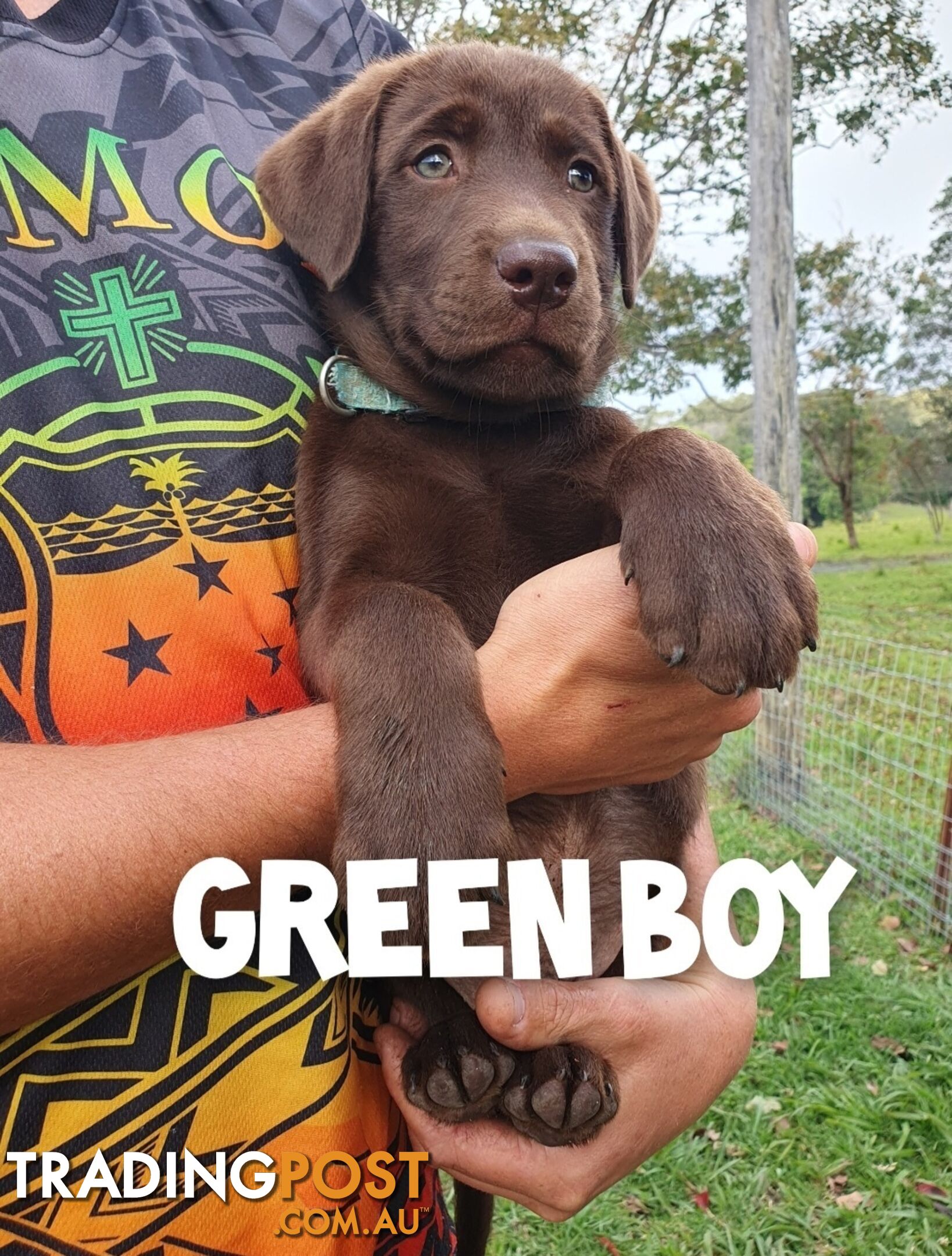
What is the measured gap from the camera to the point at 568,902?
1524 mm

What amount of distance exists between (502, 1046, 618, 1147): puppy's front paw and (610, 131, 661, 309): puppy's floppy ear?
1.47m

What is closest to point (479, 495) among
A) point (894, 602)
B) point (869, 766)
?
point (869, 766)

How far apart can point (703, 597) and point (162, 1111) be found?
90cm

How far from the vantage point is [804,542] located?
59.4 inches

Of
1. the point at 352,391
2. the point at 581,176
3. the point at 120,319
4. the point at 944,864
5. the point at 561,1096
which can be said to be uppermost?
the point at 581,176

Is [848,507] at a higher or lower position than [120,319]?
lower

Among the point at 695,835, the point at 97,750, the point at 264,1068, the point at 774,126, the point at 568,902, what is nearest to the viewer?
the point at 97,750

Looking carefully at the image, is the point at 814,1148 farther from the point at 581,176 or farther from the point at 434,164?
the point at 434,164

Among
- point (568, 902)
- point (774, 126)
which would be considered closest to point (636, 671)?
point (568, 902)

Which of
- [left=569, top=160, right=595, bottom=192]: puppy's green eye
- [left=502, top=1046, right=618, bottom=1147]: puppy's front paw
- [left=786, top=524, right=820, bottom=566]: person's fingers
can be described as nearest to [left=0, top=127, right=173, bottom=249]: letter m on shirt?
[left=569, top=160, right=595, bottom=192]: puppy's green eye

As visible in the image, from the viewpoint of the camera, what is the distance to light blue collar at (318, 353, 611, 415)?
1.64m

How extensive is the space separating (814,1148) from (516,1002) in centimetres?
251

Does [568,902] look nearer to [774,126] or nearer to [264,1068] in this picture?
[264,1068]

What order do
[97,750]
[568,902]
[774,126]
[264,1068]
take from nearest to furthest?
[97,750]
[264,1068]
[568,902]
[774,126]
